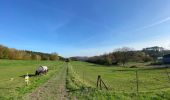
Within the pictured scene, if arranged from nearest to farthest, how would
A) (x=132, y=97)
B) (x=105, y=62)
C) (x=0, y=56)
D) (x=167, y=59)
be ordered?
(x=132, y=97) → (x=167, y=59) → (x=0, y=56) → (x=105, y=62)

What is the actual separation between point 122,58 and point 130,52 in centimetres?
1187

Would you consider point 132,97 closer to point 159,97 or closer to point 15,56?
point 159,97

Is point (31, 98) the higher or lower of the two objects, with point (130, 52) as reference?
lower

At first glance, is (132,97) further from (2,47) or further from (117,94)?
(2,47)

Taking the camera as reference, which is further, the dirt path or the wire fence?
the wire fence

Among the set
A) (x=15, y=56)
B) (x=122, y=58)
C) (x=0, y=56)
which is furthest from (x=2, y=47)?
(x=122, y=58)

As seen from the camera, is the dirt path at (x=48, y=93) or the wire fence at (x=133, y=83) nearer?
the dirt path at (x=48, y=93)

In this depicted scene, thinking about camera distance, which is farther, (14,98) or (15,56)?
(15,56)

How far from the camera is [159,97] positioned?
1487 cm

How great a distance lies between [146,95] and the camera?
15109 millimetres

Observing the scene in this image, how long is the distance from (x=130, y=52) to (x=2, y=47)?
82.5 m

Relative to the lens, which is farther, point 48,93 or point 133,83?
point 133,83

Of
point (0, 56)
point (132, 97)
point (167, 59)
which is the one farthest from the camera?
point (0, 56)

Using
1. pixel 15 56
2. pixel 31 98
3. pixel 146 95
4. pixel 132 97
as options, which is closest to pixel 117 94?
pixel 132 97
